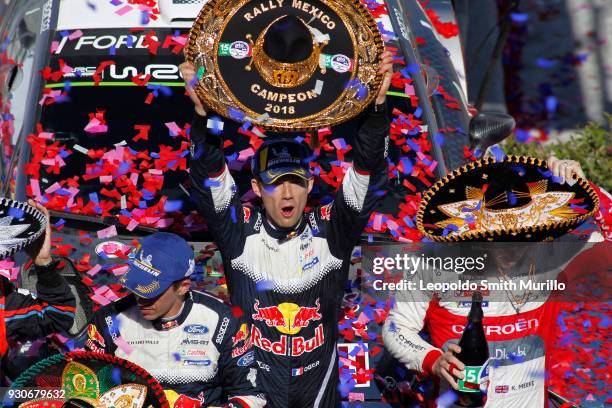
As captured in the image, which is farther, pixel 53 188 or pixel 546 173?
pixel 53 188

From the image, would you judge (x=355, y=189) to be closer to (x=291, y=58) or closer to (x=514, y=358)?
(x=291, y=58)

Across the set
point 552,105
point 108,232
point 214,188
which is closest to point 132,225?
point 108,232

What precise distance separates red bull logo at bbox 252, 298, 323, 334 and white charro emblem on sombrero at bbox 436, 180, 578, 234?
72 cm

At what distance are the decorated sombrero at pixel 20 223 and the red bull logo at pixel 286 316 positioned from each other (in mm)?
1019

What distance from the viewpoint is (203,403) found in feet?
17.5

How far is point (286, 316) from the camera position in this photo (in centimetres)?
583

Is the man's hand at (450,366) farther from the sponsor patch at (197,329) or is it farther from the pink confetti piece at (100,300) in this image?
the pink confetti piece at (100,300)

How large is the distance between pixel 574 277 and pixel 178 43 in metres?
2.78

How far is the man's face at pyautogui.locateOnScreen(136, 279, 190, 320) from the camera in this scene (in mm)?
5242

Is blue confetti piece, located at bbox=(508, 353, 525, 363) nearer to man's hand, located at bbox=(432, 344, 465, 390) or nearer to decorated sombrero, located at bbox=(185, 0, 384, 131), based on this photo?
man's hand, located at bbox=(432, 344, 465, 390)

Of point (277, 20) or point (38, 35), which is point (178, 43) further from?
point (277, 20)

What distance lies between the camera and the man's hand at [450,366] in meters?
5.40

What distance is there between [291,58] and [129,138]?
5.41ft

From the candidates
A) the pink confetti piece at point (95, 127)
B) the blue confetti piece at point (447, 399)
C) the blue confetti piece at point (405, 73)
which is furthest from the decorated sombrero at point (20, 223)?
the blue confetti piece at point (405, 73)
